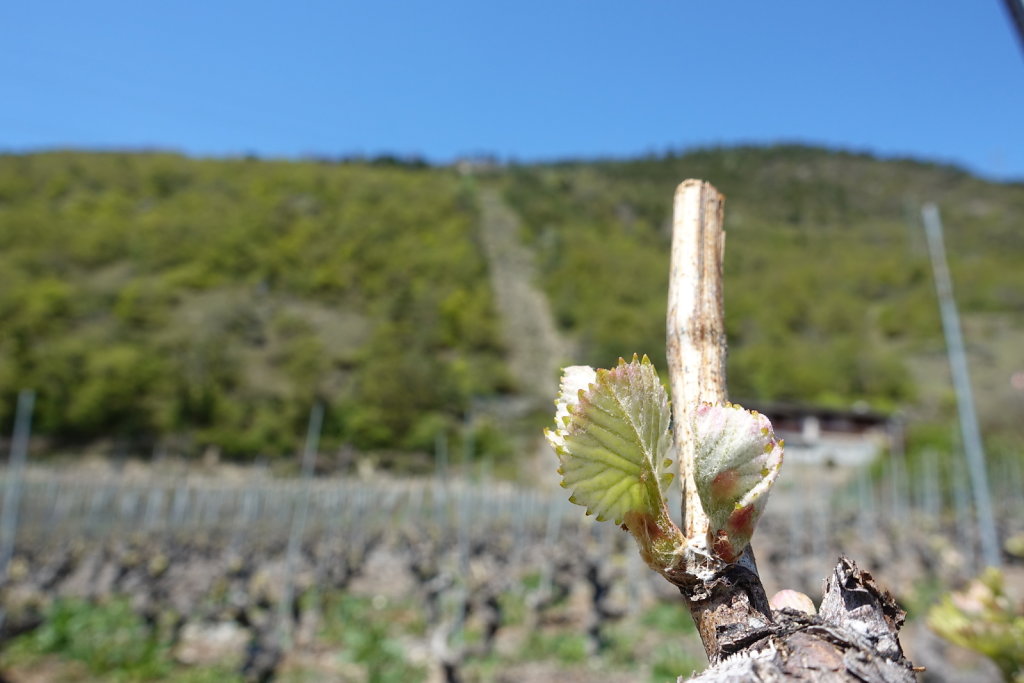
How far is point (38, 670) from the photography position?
22.2 feet

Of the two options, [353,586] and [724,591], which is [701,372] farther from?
[353,586]

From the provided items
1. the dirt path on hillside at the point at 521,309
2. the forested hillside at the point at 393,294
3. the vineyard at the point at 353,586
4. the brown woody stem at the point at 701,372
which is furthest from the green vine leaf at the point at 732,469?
the dirt path on hillside at the point at 521,309

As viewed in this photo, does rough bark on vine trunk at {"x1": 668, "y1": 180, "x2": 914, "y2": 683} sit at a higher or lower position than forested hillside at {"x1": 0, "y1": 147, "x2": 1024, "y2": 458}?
lower

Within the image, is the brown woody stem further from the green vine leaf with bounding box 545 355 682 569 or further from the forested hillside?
the forested hillside

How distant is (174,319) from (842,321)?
3780cm

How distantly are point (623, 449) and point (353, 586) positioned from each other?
11.3 m

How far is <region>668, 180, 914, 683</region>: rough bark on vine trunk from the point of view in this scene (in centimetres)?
37

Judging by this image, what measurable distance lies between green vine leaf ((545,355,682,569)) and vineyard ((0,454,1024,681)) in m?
3.72

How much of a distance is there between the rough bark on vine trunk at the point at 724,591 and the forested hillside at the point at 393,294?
27.4 meters

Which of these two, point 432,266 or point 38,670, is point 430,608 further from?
point 432,266

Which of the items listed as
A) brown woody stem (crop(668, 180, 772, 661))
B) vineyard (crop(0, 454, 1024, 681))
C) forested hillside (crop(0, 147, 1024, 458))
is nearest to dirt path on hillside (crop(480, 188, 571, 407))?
forested hillside (crop(0, 147, 1024, 458))

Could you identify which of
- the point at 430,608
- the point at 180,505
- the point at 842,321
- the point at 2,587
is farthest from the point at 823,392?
the point at 2,587

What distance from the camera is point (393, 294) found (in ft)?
144

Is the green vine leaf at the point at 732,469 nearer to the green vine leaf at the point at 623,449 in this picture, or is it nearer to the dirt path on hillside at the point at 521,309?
the green vine leaf at the point at 623,449
